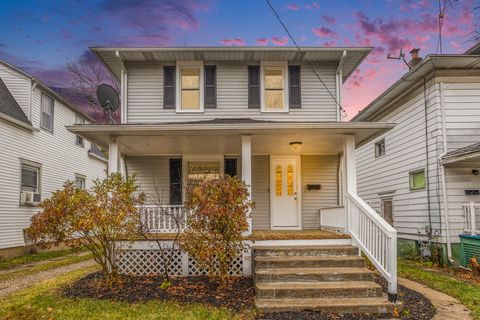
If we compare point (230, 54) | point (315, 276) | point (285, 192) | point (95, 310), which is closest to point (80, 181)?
point (230, 54)

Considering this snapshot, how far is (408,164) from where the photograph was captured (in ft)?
39.4

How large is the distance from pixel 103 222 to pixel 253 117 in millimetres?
5633

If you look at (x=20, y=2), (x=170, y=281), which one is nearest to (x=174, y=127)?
(x=170, y=281)

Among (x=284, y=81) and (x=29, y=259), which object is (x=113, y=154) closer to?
(x=284, y=81)

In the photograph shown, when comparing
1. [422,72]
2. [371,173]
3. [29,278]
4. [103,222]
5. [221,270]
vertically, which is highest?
[422,72]

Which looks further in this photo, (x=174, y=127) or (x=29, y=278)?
(x=29, y=278)

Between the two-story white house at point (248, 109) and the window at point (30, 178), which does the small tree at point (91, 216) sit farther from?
the window at point (30, 178)

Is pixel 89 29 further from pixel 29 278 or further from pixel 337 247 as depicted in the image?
pixel 337 247

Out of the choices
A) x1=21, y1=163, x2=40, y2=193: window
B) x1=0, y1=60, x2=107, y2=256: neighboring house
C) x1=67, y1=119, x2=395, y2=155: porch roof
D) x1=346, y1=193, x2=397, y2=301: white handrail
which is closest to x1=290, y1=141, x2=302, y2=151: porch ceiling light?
x1=67, y1=119, x2=395, y2=155: porch roof

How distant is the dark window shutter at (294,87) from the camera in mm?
11211

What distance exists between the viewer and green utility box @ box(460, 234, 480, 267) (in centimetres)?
909

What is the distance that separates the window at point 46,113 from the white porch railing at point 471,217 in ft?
45.3

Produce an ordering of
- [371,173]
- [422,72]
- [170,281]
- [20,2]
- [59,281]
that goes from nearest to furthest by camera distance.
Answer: [170,281] < [59,281] < [422,72] < [371,173] < [20,2]

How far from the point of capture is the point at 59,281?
812 centimetres
